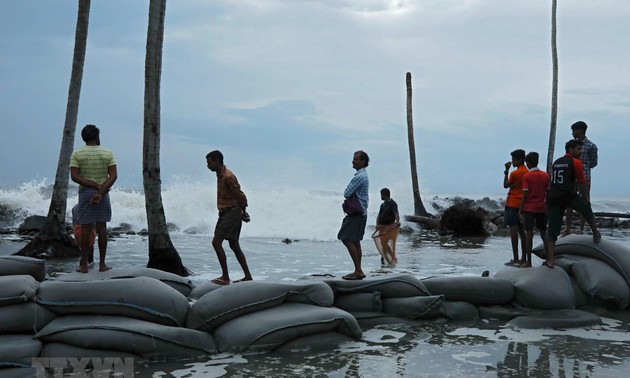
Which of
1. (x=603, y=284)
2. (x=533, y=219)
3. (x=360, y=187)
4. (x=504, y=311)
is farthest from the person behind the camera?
(x=533, y=219)

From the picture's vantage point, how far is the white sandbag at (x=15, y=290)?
18.2 ft

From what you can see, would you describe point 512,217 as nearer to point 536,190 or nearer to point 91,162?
point 536,190

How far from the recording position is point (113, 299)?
578 centimetres

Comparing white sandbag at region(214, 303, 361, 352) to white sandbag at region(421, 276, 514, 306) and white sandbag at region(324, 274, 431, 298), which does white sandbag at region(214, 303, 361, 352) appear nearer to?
white sandbag at region(324, 274, 431, 298)

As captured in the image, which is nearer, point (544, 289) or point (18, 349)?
point (18, 349)

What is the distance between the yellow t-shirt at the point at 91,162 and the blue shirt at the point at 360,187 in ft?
8.64

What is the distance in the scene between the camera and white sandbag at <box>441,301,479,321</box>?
7199mm

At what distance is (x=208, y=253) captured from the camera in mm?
13727

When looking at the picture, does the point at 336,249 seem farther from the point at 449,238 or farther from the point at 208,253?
the point at 449,238

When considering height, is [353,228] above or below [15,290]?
above

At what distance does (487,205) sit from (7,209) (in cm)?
2307

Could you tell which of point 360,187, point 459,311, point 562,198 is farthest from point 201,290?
point 562,198

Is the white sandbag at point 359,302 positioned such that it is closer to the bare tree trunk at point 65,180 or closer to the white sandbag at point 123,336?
the white sandbag at point 123,336

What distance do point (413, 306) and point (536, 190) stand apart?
2580 millimetres
